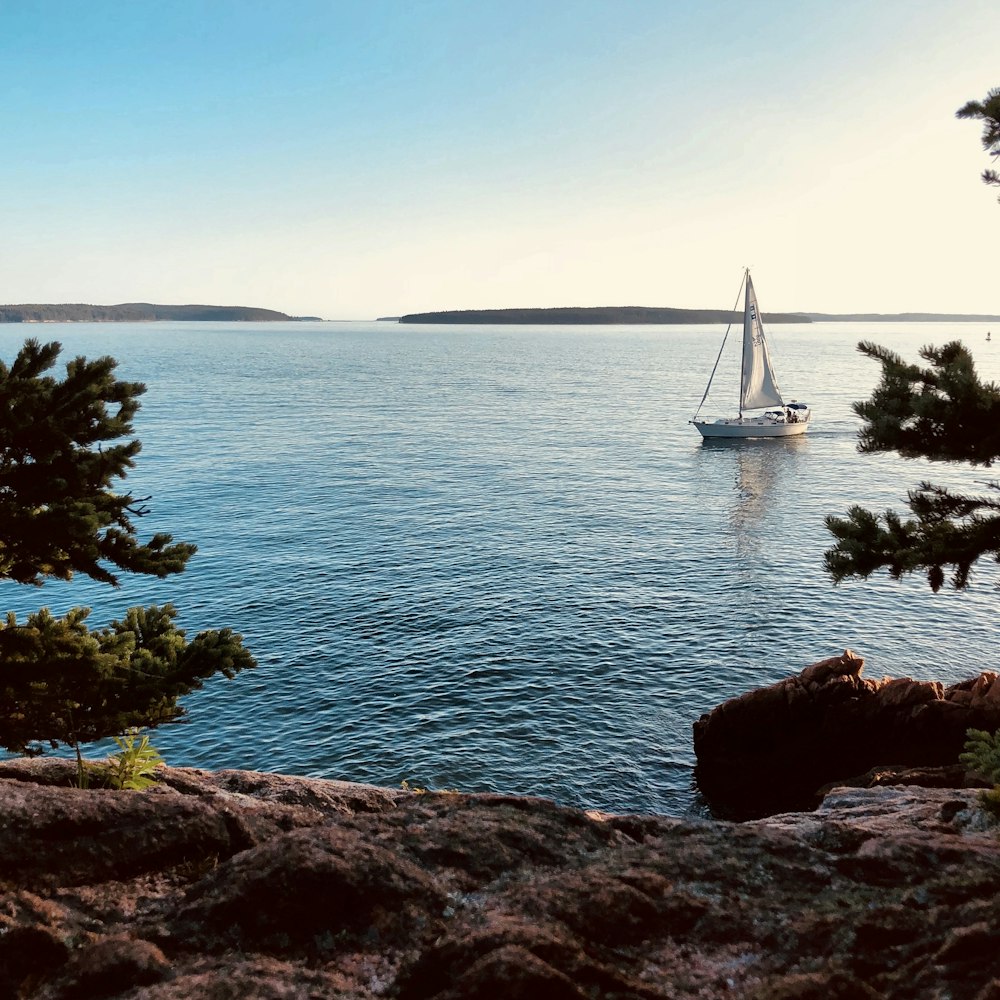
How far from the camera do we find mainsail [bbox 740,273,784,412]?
9881 centimetres

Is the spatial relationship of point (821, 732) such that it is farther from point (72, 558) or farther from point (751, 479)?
point (751, 479)

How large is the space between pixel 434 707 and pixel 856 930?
29528 millimetres

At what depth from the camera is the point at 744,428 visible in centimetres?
10481

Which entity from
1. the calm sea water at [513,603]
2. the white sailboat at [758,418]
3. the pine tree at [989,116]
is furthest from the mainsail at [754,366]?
the pine tree at [989,116]

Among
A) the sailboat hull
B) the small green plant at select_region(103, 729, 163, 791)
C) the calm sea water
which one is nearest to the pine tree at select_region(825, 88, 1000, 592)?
the small green plant at select_region(103, 729, 163, 791)

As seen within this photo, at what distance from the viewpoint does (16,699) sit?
13828mm

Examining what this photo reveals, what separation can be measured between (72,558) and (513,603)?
116ft

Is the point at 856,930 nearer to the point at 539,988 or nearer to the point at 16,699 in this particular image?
the point at 539,988

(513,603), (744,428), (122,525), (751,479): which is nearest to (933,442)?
(122,525)

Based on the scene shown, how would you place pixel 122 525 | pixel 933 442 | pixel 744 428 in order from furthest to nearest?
pixel 744 428
pixel 122 525
pixel 933 442

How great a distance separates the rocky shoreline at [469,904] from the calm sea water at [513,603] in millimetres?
21044

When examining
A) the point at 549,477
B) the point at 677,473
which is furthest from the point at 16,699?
the point at 677,473

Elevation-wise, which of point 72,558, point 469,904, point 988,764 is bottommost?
point 469,904

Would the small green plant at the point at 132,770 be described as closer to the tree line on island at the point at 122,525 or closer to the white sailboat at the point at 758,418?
the tree line on island at the point at 122,525
